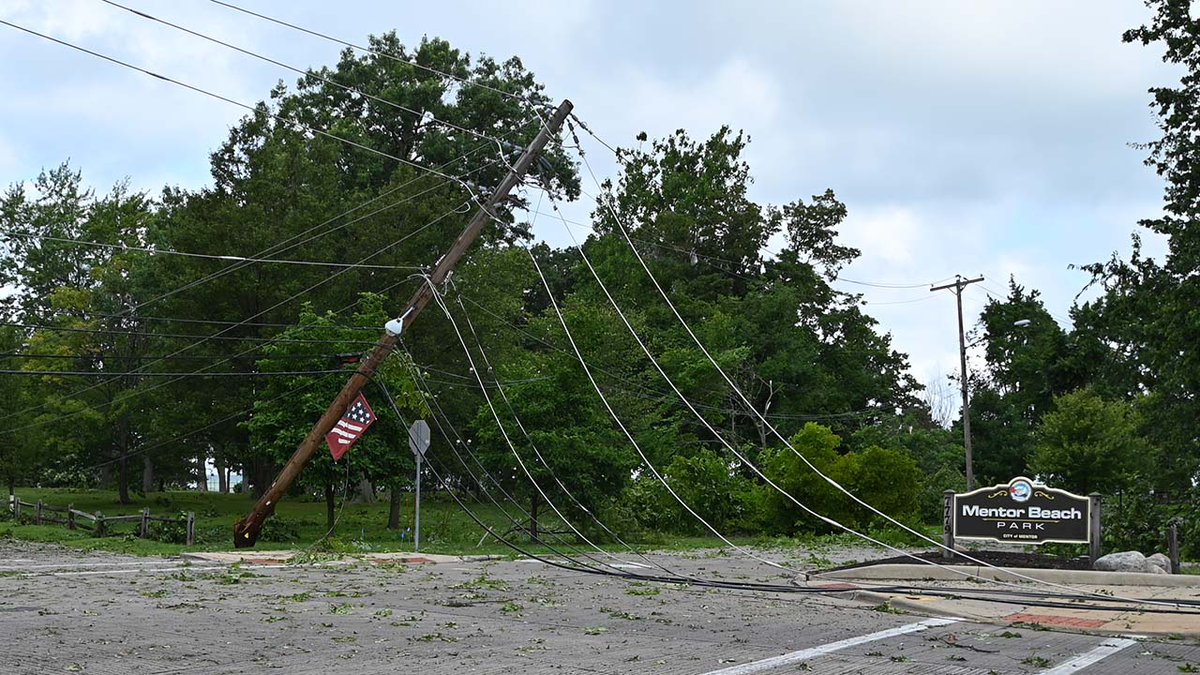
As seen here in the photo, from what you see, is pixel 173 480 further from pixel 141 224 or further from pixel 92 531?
pixel 92 531

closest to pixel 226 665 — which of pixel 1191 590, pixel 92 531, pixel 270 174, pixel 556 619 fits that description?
pixel 556 619

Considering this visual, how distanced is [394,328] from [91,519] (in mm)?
13188

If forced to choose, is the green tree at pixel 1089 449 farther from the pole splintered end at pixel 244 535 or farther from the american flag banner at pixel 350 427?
the pole splintered end at pixel 244 535

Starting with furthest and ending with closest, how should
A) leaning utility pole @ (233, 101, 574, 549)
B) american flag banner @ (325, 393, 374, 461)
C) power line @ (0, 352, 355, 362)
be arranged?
1. american flag banner @ (325, 393, 374, 461)
2. leaning utility pole @ (233, 101, 574, 549)
3. power line @ (0, 352, 355, 362)

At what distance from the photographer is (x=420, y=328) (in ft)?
133

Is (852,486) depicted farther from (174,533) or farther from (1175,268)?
(174,533)

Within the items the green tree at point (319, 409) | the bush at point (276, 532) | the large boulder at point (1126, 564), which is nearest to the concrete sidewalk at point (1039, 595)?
the large boulder at point (1126, 564)

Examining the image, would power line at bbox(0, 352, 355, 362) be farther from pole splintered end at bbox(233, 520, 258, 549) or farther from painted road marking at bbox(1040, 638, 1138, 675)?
painted road marking at bbox(1040, 638, 1138, 675)

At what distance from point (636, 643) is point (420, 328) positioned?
3107cm

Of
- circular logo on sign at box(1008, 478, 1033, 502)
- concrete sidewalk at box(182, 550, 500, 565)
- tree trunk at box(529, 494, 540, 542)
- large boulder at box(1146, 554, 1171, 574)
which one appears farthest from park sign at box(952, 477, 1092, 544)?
tree trunk at box(529, 494, 540, 542)

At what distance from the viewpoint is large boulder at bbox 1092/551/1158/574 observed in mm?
19234

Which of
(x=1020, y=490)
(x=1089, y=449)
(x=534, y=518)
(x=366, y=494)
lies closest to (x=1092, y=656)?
(x=1020, y=490)

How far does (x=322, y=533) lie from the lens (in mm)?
33250

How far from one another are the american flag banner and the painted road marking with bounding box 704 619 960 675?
14346 millimetres
